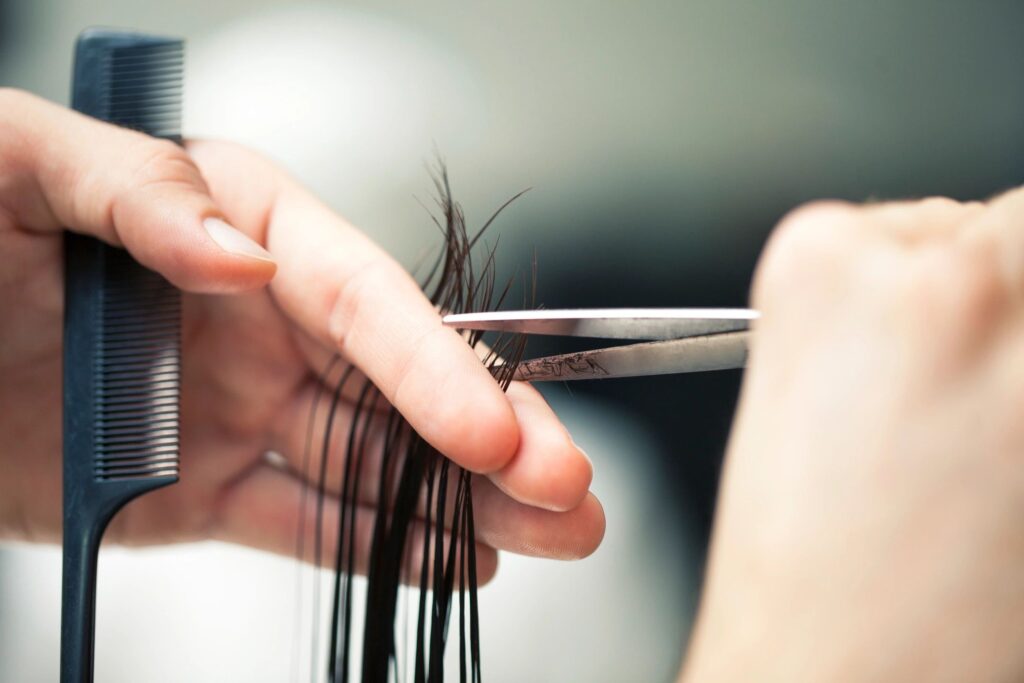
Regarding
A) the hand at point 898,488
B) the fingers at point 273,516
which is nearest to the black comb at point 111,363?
the fingers at point 273,516

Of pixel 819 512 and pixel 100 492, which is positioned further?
pixel 100 492

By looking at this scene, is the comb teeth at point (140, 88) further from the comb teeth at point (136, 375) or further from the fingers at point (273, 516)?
the fingers at point (273, 516)

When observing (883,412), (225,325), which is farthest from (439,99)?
(883,412)

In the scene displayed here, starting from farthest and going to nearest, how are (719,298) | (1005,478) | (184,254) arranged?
(719,298)
(184,254)
(1005,478)

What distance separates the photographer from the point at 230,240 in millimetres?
475

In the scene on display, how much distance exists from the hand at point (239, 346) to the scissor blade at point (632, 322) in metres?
0.04

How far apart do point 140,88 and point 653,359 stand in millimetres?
407

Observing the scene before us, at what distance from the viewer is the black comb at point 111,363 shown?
19.2 inches

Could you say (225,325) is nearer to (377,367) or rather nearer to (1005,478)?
(377,367)

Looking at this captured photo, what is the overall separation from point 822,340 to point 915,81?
1.30 feet

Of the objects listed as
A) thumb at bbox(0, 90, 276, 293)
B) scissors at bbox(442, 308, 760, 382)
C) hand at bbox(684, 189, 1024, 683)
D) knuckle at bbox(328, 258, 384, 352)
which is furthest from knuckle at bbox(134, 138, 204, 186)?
hand at bbox(684, 189, 1024, 683)

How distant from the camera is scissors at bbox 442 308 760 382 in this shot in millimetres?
366

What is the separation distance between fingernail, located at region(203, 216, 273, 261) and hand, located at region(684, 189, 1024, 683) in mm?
314

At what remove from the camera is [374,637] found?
0.49 m
